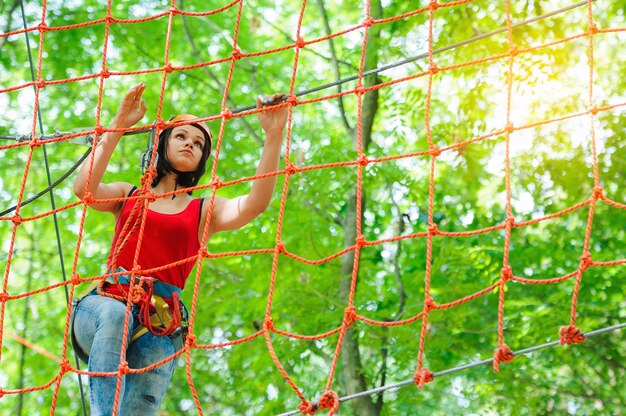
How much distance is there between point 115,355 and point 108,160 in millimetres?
590

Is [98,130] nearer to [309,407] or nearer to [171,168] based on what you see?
[171,168]

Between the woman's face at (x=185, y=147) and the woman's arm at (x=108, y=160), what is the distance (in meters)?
0.12

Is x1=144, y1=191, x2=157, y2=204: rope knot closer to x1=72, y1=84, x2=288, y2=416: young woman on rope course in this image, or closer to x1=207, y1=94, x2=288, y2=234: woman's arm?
x1=72, y1=84, x2=288, y2=416: young woman on rope course

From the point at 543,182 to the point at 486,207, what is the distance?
579 millimetres

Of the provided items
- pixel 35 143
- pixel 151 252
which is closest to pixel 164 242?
pixel 151 252

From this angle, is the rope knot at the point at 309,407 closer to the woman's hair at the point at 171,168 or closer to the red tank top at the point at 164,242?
the red tank top at the point at 164,242

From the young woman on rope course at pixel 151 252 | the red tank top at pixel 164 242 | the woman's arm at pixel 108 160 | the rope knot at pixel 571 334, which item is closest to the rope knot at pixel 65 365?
the young woman on rope course at pixel 151 252

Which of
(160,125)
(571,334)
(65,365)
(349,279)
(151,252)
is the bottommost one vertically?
(571,334)

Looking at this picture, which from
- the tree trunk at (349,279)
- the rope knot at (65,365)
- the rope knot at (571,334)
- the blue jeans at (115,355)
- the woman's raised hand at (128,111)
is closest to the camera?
the rope knot at (571,334)

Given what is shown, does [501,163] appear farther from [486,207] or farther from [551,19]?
[551,19]

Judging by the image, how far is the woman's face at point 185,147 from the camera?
250 cm

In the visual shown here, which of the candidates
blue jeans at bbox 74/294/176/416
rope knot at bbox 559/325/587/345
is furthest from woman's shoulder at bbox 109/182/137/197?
rope knot at bbox 559/325/587/345

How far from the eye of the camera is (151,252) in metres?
2.33

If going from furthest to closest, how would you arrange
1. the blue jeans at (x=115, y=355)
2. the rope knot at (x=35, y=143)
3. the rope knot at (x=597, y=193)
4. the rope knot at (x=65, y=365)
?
the rope knot at (x=35, y=143) → the rope knot at (x=65, y=365) → the rope knot at (x=597, y=193) → the blue jeans at (x=115, y=355)
